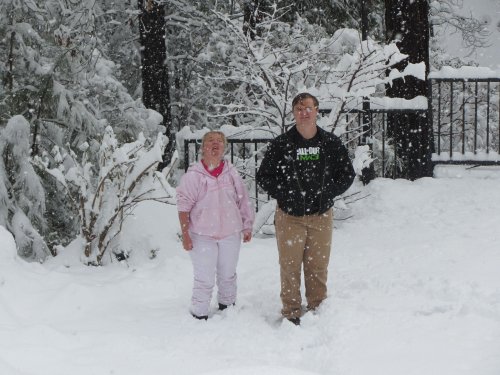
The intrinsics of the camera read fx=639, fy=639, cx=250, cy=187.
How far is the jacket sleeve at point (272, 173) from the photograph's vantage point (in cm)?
451

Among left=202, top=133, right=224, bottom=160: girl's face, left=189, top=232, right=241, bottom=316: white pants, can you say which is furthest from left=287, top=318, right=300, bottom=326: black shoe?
left=202, top=133, right=224, bottom=160: girl's face

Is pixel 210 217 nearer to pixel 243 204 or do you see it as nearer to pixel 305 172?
pixel 243 204

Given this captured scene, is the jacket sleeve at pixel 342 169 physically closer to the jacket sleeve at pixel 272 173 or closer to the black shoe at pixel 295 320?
the jacket sleeve at pixel 272 173

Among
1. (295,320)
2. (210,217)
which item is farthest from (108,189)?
(295,320)

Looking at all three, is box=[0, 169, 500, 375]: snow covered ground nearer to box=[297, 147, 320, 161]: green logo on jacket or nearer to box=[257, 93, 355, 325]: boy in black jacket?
box=[257, 93, 355, 325]: boy in black jacket

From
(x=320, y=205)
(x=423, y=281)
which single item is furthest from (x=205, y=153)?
(x=423, y=281)

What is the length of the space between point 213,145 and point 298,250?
3.19 ft

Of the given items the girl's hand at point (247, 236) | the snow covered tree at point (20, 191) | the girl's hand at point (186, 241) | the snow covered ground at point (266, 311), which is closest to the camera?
the snow covered ground at point (266, 311)

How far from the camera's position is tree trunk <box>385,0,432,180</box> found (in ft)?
27.2

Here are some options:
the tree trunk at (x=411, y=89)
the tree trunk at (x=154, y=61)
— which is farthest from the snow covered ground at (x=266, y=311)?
the tree trunk at (x=154, y=61)

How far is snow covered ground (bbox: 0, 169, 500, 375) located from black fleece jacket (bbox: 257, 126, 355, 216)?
81 cm

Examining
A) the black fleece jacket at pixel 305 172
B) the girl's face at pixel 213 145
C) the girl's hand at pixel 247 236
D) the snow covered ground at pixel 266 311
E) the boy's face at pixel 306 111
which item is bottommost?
the snow covered ground at pixel 266 311

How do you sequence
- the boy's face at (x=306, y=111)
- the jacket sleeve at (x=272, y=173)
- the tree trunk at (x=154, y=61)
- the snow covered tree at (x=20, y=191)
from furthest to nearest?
the tree trunk at (x=154, y=61) < the snow covered tree at (x=20, y=191) < the jacket sleeve at (x=272, y=173) < the boy's face at (x=306, y=111)

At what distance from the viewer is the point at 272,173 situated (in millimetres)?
4520
